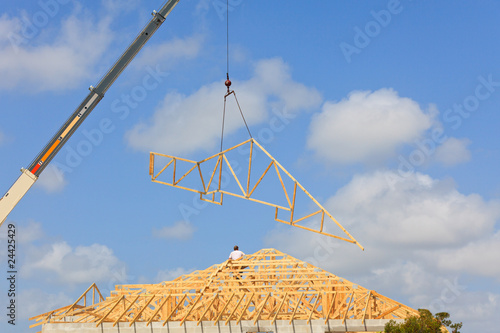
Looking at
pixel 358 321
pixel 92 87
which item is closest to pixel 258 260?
pixel 358 321

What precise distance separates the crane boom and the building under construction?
7.87 meters

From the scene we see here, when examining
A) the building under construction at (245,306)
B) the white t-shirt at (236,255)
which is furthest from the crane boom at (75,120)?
the white t-shirt at (236,255)

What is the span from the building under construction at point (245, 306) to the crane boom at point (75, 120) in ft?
25.8

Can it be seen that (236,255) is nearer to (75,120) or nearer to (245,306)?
(245,306)

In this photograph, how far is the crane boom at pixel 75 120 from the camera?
29859 mm

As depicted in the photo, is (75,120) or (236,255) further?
(236,255)

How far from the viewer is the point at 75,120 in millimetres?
31516

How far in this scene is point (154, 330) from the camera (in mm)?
31859

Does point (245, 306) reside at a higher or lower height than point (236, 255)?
lower

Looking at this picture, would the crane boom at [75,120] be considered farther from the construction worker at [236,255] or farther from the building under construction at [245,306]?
the construction worker at [236,255]

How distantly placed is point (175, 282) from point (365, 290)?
11.6 metres

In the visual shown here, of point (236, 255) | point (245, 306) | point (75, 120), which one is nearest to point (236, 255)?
point (236, 255)

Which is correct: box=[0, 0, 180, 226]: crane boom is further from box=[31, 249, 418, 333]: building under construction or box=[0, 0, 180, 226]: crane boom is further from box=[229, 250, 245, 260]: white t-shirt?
box=[229, 250, 245, 260]: white t-shirt

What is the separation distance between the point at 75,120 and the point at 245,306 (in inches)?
537
